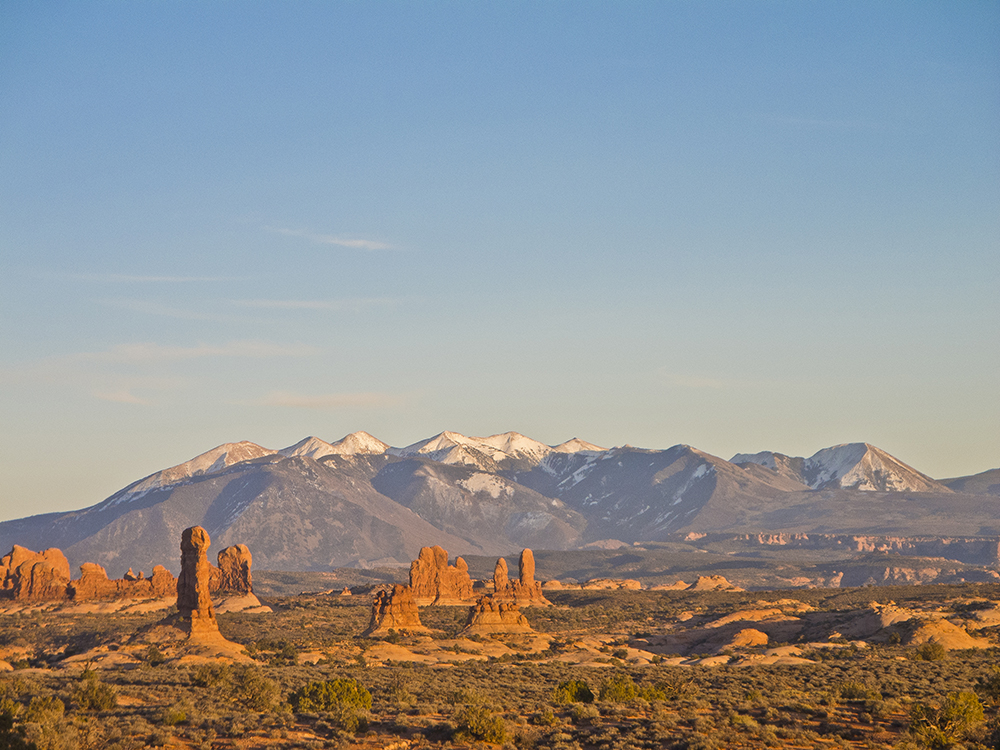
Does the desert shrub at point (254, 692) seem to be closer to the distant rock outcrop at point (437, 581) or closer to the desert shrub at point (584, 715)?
the desert shrub at point (584, 715)

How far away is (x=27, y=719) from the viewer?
40.7m

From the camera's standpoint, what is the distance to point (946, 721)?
4022 centimetres

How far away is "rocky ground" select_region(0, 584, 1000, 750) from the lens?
3950 cm

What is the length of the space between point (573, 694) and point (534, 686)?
6914 mm

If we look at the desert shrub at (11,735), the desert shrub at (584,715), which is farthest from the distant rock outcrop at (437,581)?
the desert shrub at (11,735)

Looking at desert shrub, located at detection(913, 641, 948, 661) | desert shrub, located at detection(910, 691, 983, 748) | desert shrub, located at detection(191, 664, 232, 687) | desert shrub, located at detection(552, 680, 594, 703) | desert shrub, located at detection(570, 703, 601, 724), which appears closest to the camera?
desert shrub, located at detection(910, 691, 983, 748)

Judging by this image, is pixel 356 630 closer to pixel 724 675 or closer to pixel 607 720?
pixel 724 675

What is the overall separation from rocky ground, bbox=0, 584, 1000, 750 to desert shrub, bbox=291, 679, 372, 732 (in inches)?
5.0

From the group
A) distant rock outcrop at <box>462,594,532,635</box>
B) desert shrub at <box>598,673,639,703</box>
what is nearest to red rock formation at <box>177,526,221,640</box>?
distant rock outcrop at <box>462,594,532,635</box>

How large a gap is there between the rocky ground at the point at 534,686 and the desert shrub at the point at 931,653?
0.63 feet

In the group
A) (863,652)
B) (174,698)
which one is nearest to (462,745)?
(174,698)

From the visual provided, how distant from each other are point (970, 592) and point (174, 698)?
106979mm

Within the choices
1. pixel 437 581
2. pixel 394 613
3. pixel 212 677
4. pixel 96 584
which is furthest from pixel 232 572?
pixel 212 677

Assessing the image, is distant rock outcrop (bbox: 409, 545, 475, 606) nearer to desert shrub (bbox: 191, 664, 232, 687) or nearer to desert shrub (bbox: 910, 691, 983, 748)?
desert shrub (bbox: 191, 664, 232, 687)
